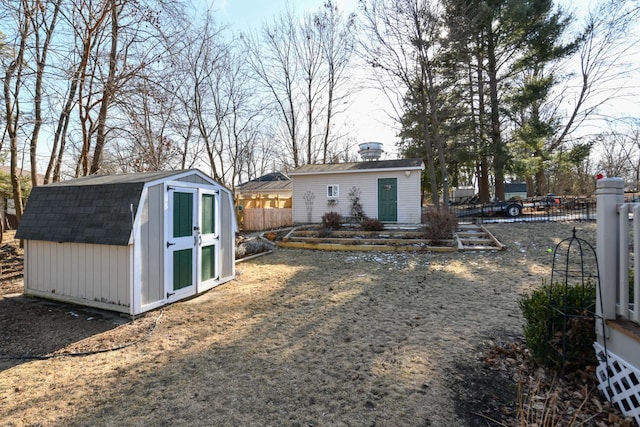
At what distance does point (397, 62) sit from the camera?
585 inches

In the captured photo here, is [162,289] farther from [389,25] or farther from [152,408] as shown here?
[389,25]

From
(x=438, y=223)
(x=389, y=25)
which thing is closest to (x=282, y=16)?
(x=389, y=25)

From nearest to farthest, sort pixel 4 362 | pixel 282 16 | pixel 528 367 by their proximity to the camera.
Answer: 1. pixel 528 367
2. pixel 4 362
3. pixel 282 16

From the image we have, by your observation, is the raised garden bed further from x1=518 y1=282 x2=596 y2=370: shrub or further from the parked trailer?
x1=518 y1=282 x2=596 y2=370: shrub

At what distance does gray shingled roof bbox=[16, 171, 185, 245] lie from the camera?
4.54m

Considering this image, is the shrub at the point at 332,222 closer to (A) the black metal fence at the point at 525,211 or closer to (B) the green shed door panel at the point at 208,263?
(A) the black metal fence at the point at 525,211

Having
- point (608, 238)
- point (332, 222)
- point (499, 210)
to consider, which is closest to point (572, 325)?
point (608, 238)

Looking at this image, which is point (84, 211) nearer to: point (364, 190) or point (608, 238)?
point (608, 238)

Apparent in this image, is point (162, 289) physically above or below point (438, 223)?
below

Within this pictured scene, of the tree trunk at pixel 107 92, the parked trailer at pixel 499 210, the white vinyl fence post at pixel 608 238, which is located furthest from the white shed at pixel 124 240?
the parked trailer at pixel 499 210

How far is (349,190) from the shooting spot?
1451 cm

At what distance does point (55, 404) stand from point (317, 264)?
608 cm

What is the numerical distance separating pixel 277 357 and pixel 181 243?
9.40 feet

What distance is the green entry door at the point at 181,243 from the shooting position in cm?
505
